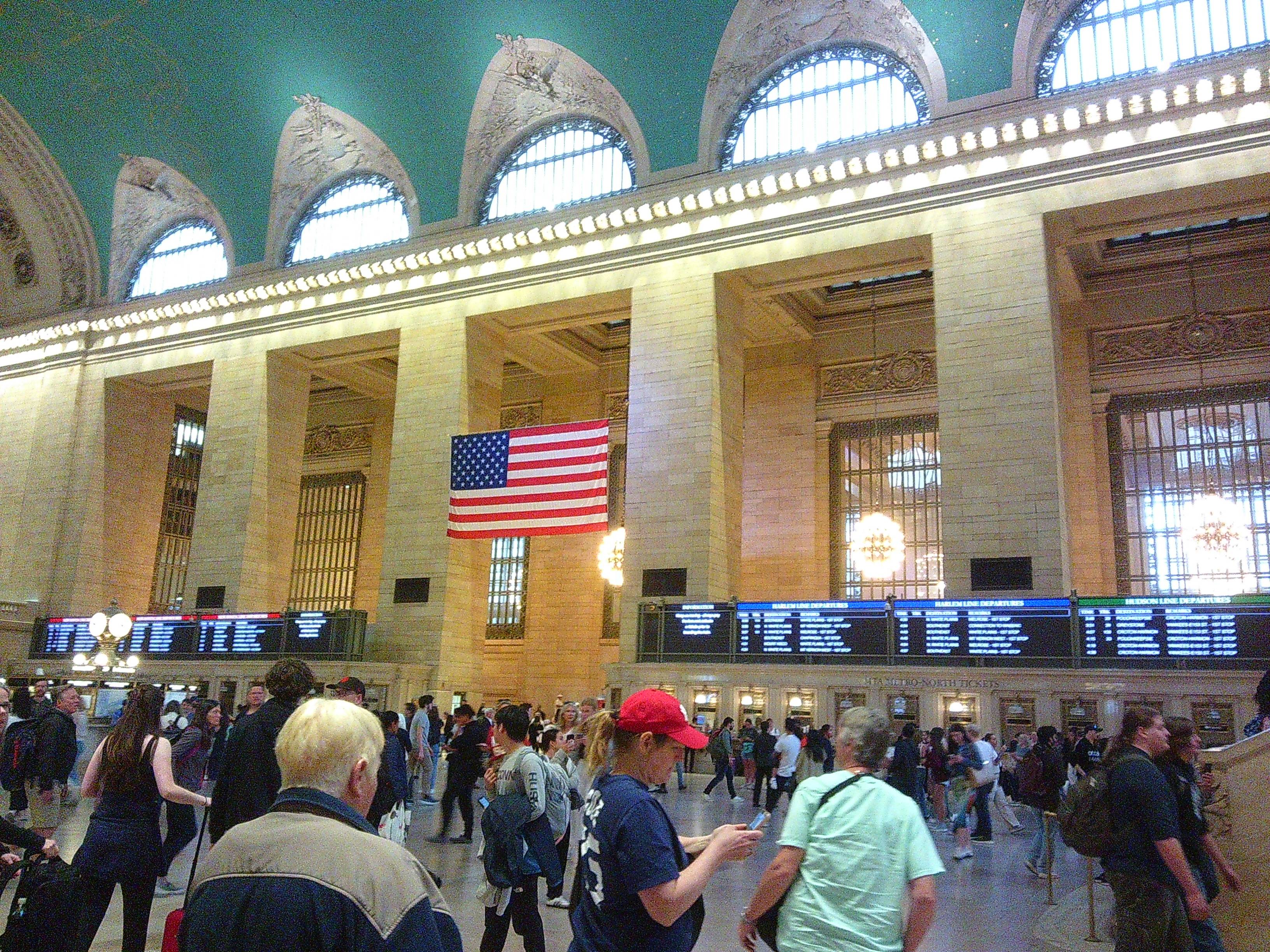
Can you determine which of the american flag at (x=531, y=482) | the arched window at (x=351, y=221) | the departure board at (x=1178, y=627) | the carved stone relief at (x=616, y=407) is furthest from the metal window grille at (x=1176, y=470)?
the arched window at (x=351, y=221)

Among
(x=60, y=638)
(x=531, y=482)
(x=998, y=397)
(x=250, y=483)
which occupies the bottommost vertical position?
(x=60, y=638)

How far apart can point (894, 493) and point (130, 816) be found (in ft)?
56.8

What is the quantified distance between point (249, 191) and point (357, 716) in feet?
72.5

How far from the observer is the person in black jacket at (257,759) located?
3.99m

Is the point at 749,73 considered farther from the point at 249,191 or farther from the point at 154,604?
the point at 154,604

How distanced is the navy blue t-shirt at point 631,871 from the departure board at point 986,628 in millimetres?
11162

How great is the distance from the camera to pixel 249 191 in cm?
2180

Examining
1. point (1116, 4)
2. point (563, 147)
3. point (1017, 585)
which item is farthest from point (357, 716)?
point (563, 147)

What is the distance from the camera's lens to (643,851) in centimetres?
239

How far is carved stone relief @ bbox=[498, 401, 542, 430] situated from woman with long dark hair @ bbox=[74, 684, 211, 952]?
63.1 feet

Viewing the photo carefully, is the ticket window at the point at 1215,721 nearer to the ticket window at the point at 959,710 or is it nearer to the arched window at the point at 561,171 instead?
the ticket window at the point at 959,710

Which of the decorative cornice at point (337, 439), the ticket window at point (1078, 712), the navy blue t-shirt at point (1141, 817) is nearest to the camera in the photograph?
the navy blue t-shirt at point (1141, 817)

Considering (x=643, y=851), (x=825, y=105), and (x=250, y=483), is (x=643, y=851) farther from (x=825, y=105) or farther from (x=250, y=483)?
(x=250, y=483)

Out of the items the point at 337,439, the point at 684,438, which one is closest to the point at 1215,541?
the point at 684,438
